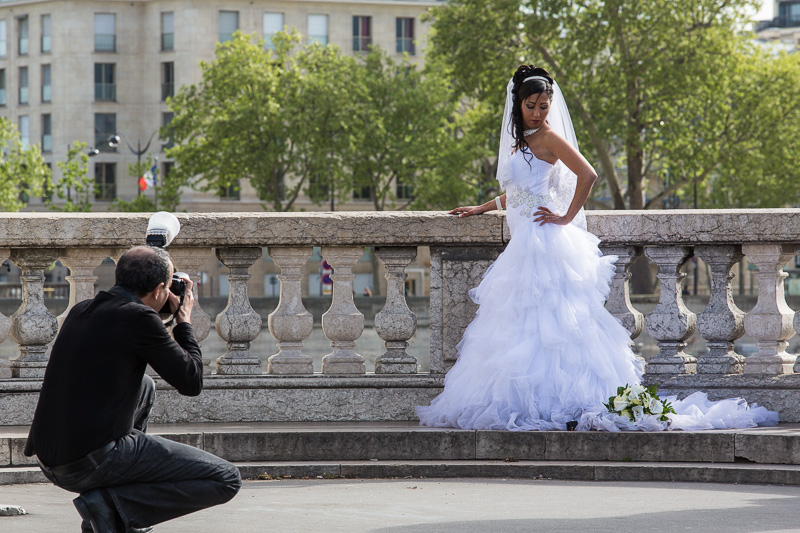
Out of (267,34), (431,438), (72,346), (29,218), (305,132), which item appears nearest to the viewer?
(72,346)

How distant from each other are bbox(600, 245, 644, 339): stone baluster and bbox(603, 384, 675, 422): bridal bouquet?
756 mm

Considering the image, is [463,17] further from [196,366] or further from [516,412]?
[196,366]

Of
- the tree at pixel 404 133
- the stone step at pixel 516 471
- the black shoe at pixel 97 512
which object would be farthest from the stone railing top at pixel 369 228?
the tree at pixel 404 133

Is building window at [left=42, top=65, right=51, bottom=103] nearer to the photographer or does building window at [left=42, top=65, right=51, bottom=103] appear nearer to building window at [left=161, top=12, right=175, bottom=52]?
building window at [left=161, top=12, right=175, bottom=52]

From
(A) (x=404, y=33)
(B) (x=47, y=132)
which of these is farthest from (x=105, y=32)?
(A) (x=404, y=33)

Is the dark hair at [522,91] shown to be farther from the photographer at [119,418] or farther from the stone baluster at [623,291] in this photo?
the photographer at [119,418]

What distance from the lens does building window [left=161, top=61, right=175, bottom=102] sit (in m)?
68.6

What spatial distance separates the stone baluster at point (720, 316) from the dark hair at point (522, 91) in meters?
1.30

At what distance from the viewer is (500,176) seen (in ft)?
25.7

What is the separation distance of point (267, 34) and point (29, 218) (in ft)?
206

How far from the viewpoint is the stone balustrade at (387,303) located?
7805 mm

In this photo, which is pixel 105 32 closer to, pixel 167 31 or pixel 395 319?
pixel 167 31

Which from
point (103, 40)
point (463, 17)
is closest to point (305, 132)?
point (463, 17)

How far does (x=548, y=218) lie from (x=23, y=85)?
68.9 meters
